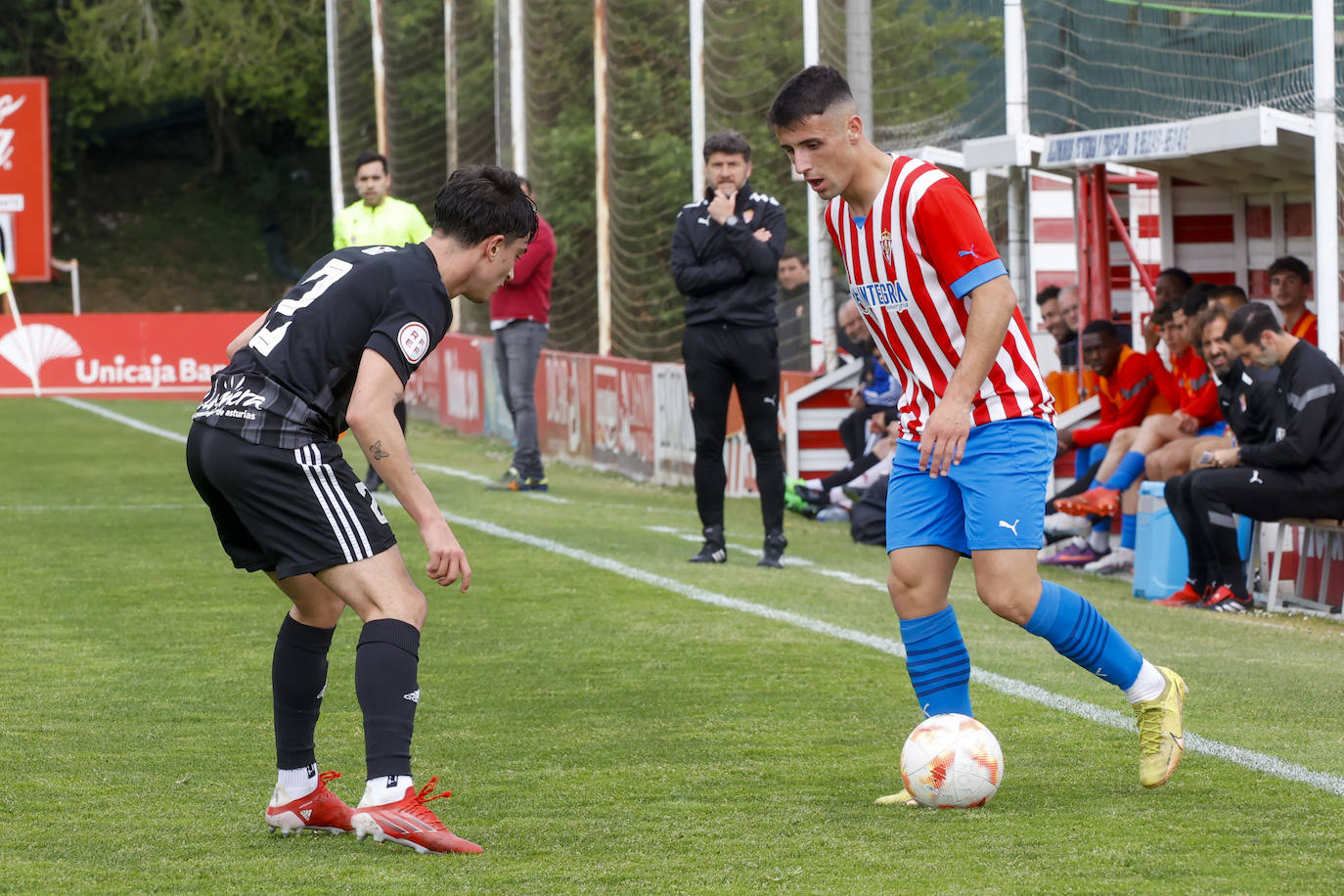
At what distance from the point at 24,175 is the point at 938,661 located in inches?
1281

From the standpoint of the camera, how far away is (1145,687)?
4.83m

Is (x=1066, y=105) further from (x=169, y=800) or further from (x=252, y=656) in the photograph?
(x=169, y=800)

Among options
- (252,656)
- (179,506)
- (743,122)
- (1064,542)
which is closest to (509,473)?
(179,506)

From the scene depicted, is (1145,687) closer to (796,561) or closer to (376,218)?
(796,561)

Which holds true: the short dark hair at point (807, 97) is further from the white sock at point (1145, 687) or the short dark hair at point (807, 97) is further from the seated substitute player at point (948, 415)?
the white sock at point (1145, 687)

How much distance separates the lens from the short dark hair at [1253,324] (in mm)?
9016

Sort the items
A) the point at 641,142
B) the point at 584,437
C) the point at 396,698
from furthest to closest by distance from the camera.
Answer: the point at 641,142
the point at 584,437
the point at 396,698

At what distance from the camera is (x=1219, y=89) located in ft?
37.4

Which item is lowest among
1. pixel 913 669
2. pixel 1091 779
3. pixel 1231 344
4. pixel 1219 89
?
pixel 1091 779

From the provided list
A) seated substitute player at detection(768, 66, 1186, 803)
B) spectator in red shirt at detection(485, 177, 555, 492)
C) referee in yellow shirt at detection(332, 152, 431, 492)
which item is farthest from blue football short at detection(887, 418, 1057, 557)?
spectator in red shirt at detection(485, 177, 555, 492)

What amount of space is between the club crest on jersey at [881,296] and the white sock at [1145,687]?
113 cm

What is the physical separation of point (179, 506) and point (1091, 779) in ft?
27.8

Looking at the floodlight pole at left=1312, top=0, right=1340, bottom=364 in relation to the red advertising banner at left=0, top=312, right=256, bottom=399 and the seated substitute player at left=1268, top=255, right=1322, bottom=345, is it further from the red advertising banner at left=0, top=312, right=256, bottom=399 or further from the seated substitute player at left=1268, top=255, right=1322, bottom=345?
the red advertising banner at left=0, top=312, right=256, bottom=399

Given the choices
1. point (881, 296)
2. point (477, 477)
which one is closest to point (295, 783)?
point (881, 296)
